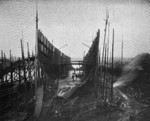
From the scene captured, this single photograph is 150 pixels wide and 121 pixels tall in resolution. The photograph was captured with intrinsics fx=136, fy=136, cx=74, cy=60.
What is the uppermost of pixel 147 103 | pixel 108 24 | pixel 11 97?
pixel 108 24

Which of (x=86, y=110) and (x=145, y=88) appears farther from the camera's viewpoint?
(x=145, y=88)

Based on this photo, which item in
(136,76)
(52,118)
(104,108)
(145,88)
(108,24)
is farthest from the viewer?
(136,76)

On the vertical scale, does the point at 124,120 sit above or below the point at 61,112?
below

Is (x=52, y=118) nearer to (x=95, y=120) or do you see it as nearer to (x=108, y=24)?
(x=95, y=120)

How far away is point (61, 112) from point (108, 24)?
41.6 ft

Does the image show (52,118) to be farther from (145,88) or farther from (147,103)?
(145,88)

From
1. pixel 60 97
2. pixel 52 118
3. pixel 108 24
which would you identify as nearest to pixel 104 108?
pixel 60 97

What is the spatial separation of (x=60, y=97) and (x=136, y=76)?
18663mm

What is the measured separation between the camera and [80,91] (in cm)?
1906

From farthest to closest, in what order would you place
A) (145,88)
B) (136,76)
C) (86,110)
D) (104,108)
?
(136,76) < (145,88) < (104,108) < (86,110)

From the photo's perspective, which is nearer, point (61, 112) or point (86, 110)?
point (61, 112)

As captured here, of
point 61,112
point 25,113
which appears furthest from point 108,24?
point 25,113

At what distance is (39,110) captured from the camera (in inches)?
468

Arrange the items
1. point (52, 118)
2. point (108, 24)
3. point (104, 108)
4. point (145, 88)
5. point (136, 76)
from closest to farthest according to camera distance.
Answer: point (52, 118) → point (104, 108) → point (108, 24) → point (145, 88) → point (136, 76)
